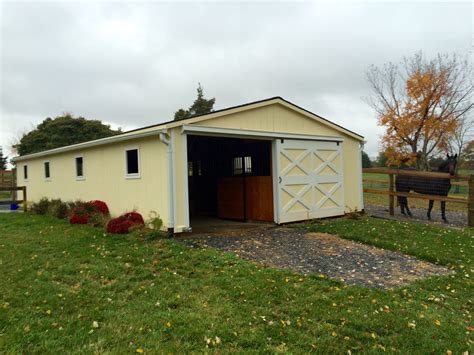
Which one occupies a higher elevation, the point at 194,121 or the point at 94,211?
the point at 194,121

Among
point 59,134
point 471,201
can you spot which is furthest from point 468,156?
point 59,134

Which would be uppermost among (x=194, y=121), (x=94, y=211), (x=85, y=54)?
(x=85, y=54)

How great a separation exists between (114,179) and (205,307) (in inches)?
280

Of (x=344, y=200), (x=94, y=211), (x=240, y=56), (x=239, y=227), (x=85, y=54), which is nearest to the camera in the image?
(x=239, y=227)

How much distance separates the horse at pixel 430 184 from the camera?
34.3 feet

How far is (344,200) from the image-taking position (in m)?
11.2

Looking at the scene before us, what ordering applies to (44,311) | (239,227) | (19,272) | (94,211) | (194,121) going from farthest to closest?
(94,211)
(239,227)
(194,121)
(19,272)
(44,311)

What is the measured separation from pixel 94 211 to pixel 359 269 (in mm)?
7645

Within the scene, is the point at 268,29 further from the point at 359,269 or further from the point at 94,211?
the point at 359,269

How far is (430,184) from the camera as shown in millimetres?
10805

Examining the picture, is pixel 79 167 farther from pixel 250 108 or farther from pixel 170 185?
pixel 250 108

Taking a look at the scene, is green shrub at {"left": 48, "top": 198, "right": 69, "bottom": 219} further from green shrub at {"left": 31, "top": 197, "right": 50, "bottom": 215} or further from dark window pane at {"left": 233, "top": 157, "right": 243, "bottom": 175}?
dark window pane at {"left": 233, "top": 157, "right": 243, "bottom": 175}

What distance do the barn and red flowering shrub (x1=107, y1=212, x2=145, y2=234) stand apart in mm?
216

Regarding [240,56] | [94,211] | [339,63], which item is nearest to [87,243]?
[94,211]
